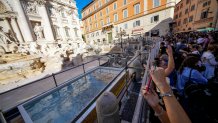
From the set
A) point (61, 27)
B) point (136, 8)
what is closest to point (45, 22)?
point (61, 27)

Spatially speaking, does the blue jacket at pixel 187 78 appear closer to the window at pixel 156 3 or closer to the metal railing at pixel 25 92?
the metal railing at pixel 25 92

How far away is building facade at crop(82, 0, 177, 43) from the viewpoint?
17875 millimetres

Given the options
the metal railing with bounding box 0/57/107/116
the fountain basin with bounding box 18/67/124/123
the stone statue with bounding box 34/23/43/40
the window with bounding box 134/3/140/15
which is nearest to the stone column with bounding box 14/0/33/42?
the stone statue with bounding box 34/23/43/40

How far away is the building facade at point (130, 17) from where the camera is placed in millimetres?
17875

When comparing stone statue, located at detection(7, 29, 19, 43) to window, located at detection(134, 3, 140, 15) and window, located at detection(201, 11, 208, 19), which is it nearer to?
window, located at detection(134, 3, 140, 15)

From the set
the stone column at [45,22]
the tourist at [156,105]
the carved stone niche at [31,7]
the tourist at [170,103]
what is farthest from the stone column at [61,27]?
the tourist at [170,103]

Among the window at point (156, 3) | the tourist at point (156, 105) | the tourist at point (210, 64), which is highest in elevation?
the window at point (156, 3)

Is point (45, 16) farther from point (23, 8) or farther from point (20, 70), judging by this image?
point (20, 70)

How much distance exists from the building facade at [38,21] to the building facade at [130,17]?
317 inches

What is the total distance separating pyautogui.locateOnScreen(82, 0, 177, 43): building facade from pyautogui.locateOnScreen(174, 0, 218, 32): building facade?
730 centimetres

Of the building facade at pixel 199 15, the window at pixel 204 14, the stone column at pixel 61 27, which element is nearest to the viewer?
the building facade at pixel 199 15

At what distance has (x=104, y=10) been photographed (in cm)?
2902

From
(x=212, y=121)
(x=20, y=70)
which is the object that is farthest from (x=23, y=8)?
(x=212, y=121)

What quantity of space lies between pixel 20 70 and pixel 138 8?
76.8 feet
